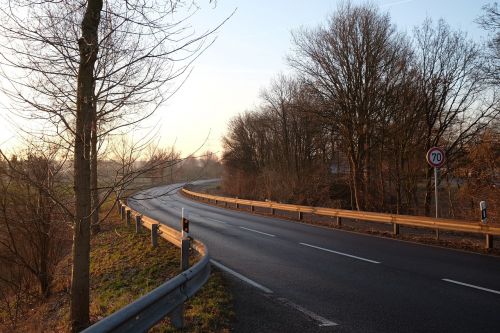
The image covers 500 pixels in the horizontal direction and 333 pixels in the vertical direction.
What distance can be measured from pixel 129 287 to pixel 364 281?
5115mm

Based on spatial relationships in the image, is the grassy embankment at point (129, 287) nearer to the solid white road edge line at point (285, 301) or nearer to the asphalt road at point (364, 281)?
the solid white road edge line at point (285, 301)

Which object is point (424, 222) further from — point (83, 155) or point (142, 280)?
point (83, 155)

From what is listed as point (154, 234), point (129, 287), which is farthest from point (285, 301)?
point (154, 234)

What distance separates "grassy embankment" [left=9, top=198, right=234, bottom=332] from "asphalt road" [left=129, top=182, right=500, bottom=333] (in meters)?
0.79

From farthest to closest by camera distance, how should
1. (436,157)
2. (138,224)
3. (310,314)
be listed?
(138,224), (436,157), (310,314)

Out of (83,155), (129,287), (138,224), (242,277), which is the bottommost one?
(129,287)

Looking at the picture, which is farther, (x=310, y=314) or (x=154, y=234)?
(x=154, y=234)

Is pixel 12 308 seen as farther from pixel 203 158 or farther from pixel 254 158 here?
pixel 254 158

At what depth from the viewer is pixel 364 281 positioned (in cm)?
855

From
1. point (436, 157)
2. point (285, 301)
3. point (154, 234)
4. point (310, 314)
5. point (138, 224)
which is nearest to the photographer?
point (310, 314)

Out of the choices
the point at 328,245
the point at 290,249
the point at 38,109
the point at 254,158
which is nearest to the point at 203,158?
the point at 38,109

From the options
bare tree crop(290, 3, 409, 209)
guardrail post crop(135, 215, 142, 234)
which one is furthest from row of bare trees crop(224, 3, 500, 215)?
guardrail post crop(135, 215, 142, 234)

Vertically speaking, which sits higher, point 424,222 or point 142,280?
point 424,222

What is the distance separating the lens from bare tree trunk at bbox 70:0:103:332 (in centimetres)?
534
